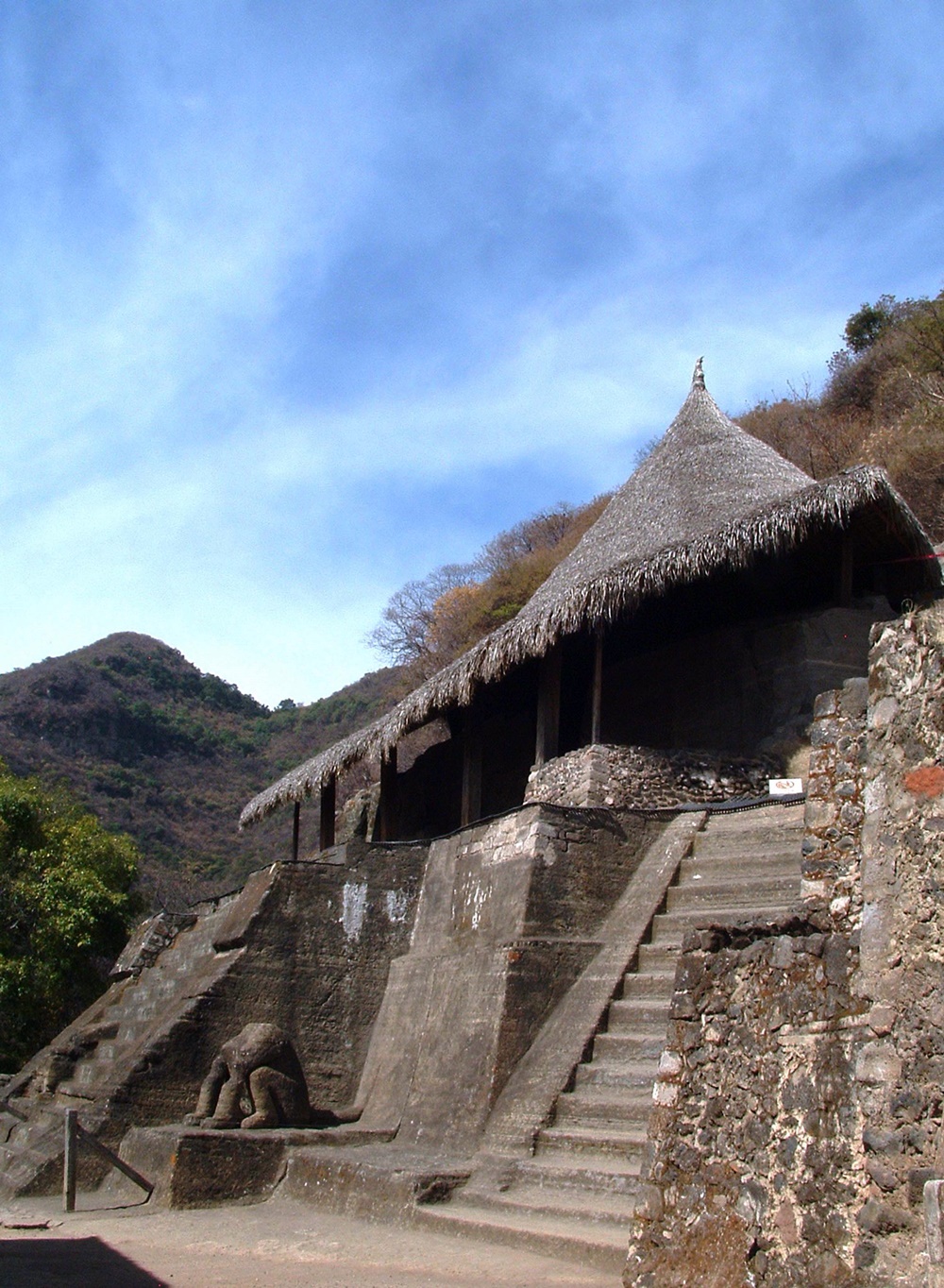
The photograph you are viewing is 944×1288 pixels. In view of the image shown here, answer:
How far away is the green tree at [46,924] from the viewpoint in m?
15.3

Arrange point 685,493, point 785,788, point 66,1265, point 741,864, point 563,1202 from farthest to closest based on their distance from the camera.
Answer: point 685,493 → point 785,788 → point 741,864 → point 563,1202 → point 66,1265

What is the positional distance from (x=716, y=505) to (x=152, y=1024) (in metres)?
7.08

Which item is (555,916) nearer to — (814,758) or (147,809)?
(814,758)

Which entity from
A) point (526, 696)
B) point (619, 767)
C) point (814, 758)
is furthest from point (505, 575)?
point (814, 758)

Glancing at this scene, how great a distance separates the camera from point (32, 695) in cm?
4275

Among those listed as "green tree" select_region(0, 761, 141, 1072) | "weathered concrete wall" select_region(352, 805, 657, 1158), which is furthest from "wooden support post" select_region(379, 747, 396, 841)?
"weathered concrete wall" select_region(352, 805, 657, 1158)

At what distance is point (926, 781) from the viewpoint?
14.0 ft

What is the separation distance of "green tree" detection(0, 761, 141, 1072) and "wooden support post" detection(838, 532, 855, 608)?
9828 millimetres

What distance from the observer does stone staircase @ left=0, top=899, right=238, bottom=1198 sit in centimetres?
927

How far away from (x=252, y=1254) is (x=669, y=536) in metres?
7.57

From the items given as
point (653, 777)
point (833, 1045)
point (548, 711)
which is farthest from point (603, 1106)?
point (548, 711)

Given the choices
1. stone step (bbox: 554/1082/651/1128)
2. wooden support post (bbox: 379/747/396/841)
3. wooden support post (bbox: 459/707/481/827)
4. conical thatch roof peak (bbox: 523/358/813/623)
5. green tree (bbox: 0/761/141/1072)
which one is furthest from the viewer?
wooden support post (bbox: 379/747/396/841)

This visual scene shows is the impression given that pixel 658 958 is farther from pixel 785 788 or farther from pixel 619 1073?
pixel 785 788

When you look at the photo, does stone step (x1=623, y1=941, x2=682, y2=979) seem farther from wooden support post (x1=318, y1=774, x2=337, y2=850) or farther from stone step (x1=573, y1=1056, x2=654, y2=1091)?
wooden support post (x1=318, y1=774, x2=337, y2=850)
